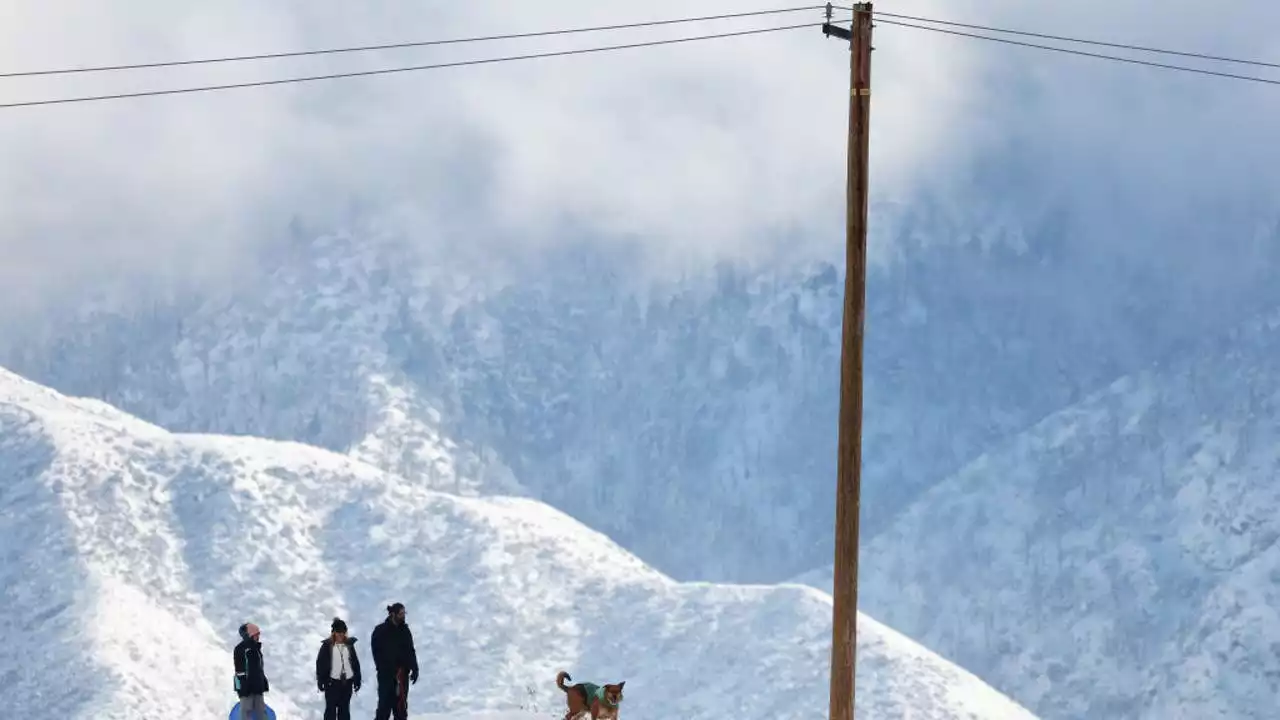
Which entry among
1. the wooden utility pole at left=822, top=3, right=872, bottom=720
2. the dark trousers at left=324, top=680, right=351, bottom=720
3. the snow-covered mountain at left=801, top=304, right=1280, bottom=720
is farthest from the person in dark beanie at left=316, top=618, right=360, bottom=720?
the snow-covered mountain at left=801, top=304, right=1280, bottom=720

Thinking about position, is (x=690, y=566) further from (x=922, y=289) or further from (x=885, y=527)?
(x=922, y=289)

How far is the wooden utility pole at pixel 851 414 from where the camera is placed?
15.2 meters

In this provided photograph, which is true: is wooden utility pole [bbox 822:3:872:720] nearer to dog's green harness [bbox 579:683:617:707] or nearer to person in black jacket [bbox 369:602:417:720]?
dog's green harness [bbox 579:683:617:707]

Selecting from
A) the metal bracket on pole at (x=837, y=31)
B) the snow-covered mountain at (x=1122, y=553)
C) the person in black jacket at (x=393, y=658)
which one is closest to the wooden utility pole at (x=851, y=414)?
the metal bracket on pole at (x=837, y=31)

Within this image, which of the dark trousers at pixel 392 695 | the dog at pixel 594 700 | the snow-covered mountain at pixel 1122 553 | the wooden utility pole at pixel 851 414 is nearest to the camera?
the wooden utility pole at pixel 851 414

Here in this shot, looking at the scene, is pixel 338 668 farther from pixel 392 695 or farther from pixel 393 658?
pixel 392 695

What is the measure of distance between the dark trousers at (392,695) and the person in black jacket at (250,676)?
53.2 inches

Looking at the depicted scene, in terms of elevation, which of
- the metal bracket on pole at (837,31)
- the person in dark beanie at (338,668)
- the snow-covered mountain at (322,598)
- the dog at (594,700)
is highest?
the snow-covered mountain at (322,598)

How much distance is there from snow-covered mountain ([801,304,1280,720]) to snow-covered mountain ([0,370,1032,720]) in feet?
38.9

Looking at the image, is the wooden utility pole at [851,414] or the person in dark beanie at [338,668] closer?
the wooden utility pole at [851,414]

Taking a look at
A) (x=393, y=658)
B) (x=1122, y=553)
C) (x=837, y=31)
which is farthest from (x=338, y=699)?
(x=1122, y=553)

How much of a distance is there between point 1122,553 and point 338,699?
5940cm

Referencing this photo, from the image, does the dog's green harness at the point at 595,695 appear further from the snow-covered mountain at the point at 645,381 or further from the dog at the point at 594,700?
the snow-covered mountain at the point at 645,381

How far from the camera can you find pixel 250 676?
20.7 metres
